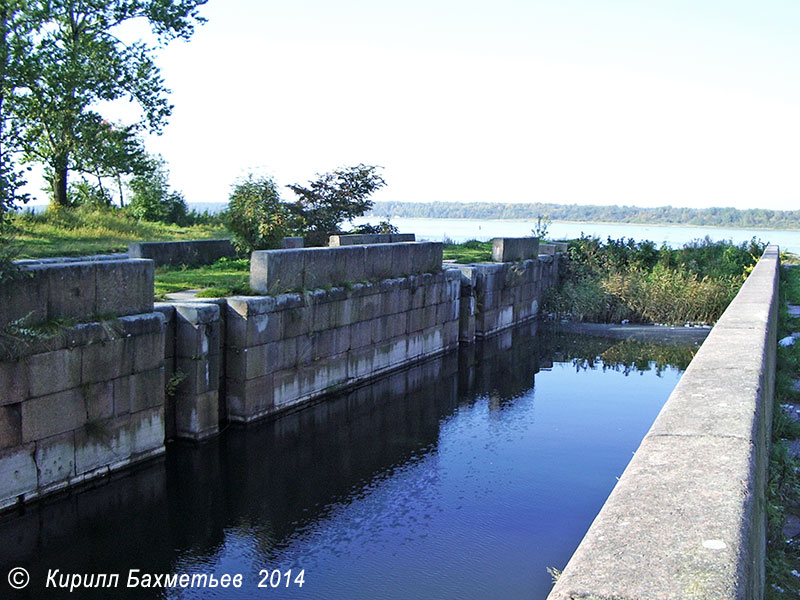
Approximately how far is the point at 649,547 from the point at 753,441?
1.38 meters

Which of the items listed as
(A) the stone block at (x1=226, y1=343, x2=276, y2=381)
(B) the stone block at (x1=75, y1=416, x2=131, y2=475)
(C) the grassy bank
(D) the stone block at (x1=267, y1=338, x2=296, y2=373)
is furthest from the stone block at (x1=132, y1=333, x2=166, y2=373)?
(C) the grassy bank

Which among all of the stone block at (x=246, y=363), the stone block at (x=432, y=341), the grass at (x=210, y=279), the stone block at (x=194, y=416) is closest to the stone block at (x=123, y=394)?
the stone block at (x=194, y=416)

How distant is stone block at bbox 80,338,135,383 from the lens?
7.42m

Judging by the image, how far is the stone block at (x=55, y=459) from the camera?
6955 mm

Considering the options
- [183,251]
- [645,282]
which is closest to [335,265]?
[183,251]

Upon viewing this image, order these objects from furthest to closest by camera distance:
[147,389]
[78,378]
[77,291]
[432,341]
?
[432,341] → [147,389] → [77,291] → [78,378]

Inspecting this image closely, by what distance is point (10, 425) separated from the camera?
6.65 meters

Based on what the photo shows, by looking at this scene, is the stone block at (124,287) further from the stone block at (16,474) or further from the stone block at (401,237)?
the stone block at (401,237)

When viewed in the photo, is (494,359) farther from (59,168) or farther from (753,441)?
(59,168)

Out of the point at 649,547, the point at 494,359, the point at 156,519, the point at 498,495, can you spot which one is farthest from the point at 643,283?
the point at 649,547

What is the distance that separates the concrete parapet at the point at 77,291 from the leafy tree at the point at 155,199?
1801 cm

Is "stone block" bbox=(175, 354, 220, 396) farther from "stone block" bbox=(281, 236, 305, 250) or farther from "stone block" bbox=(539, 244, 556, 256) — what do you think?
"stone block" bbox=(539, 244, 556, 256)

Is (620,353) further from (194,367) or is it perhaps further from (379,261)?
(194,367)

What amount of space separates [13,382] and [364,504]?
11.0ft
